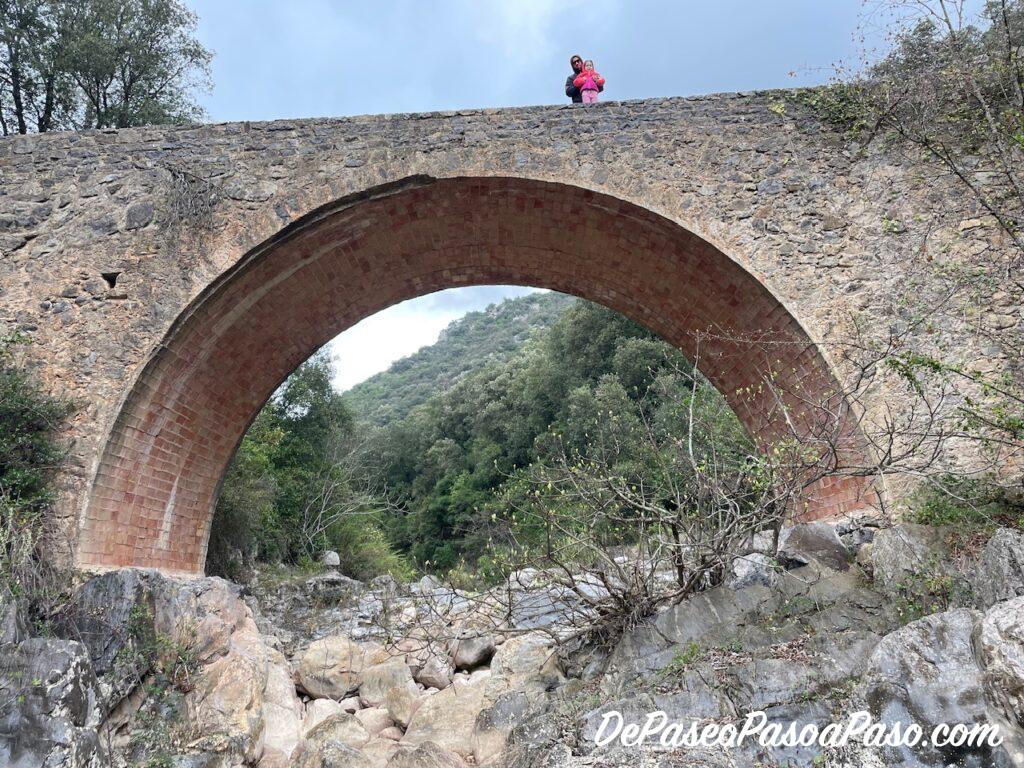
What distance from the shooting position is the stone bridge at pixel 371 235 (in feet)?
21.7

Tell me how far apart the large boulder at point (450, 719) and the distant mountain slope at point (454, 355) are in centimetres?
3113

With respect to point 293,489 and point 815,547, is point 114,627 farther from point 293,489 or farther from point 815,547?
point 293,489

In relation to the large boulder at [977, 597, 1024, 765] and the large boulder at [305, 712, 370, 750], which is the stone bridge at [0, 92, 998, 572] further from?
the large boulder at [977, 597, 1024, 765]

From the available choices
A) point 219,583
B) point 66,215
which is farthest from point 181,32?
point 219,583

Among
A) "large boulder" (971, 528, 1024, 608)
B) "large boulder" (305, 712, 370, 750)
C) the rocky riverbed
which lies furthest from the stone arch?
"large boulder" (305, 712, 370, 750)

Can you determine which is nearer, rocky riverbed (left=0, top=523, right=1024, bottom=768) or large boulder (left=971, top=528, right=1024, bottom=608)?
rocky riverbed (left=0, top=523, right=1024, bottom=768)

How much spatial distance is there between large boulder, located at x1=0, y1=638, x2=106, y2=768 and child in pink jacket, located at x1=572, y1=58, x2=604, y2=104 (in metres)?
7.36

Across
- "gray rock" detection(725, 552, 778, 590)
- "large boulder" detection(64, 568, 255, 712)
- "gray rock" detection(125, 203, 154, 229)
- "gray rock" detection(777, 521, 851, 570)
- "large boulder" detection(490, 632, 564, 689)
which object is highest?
"gray rock" detection(125, 203, 154, 229)

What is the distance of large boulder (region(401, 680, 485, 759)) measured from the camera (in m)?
5.73

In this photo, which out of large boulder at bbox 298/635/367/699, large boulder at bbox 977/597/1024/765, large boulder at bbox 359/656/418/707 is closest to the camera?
large boulder at bbox 977/597/1024/765

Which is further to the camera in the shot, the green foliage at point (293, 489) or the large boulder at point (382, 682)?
the green foliage at point (293, 489)

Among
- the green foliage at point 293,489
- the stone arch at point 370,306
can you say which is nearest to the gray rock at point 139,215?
the stone arch at point 370,306

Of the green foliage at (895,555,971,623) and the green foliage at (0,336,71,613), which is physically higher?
the green foliage at (0,336,71,613)

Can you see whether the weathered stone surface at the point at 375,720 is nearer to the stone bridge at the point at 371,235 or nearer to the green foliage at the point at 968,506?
the stone bridge at the point at 371,235
